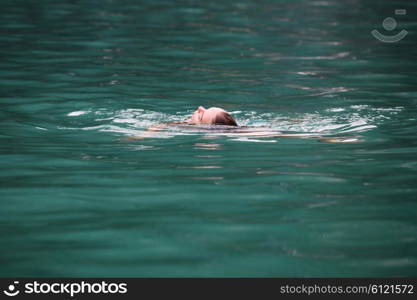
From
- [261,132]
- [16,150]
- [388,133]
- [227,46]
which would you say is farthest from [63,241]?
[227,46]

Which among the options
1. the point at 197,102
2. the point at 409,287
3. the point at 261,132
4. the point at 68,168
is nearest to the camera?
the point at 409,287

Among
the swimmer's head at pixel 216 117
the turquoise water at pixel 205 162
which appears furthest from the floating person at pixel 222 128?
the turquoise water at pixel 205 162

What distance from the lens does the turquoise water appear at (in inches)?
185

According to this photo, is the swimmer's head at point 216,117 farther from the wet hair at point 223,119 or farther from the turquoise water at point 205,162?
the turquoise water at point 205,162

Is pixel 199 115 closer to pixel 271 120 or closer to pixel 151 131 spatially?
pixel 151 131

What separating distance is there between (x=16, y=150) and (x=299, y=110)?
4.56 m

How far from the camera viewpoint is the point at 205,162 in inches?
279

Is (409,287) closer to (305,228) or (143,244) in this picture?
(305,228)

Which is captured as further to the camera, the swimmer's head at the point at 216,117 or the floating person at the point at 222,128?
the swimmer's head at the point at 216,117

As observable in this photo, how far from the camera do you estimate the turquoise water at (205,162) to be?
470cm

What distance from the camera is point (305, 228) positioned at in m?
5.14

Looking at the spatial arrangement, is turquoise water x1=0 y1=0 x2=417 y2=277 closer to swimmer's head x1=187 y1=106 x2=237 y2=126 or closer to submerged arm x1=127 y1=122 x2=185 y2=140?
submerged arm x1=127 y1=122 x2=185 y2=140

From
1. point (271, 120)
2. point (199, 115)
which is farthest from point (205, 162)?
point (271, 120)

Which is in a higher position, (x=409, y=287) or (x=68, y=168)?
(x=68, y=168)
